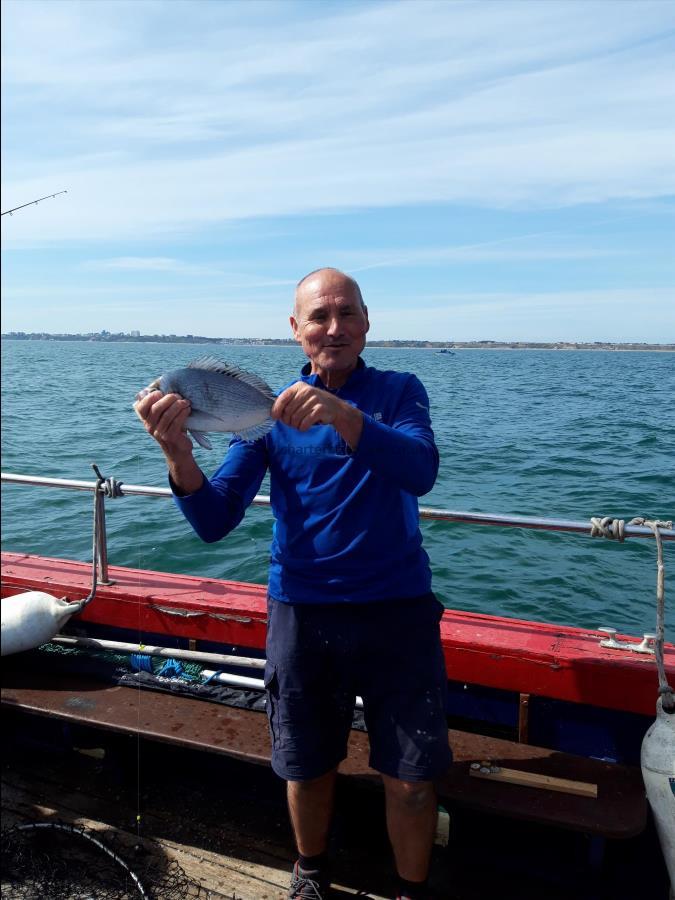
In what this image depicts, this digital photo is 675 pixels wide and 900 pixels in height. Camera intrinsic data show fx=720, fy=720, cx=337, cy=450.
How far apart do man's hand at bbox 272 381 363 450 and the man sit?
13 cm

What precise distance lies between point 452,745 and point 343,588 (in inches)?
50.5

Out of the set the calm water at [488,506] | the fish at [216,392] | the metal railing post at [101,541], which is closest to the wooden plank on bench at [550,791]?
the fish at [216,392]

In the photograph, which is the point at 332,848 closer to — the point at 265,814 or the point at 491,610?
the point at 265,814

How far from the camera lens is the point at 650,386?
46.3 meters

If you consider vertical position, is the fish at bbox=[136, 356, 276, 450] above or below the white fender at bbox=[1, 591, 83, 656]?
above

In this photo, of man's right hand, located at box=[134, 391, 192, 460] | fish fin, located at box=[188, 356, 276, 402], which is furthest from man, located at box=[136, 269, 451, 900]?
fish fin, located at box=[188, 356, 276, 402]

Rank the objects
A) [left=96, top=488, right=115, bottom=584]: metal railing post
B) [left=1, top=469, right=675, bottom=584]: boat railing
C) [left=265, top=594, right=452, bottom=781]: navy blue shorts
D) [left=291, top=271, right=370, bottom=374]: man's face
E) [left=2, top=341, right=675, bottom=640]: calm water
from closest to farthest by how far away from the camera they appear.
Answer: [left=265, top=594, right=452, bottom=781]: navy blue shorts < [left=291, top=271, right=370, bottom=374]: man's face < [left=1, top=469, right=675, bottom=584]: boat railing < [left=96, top=488, right=115, bottom=584]: metal railing post < [left=2, top=341, right=675, bottom=640]: calm water

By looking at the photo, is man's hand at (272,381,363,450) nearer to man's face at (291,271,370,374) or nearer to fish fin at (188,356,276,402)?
fish fin at (188,356,276,402)

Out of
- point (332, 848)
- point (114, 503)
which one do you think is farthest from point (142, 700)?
point (114, 503)

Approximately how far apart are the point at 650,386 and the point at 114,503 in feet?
135

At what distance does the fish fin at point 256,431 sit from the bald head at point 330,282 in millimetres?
531

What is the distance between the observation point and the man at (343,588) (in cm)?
271

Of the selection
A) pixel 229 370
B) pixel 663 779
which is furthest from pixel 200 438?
pixel 663 779

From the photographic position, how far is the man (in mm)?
2707
